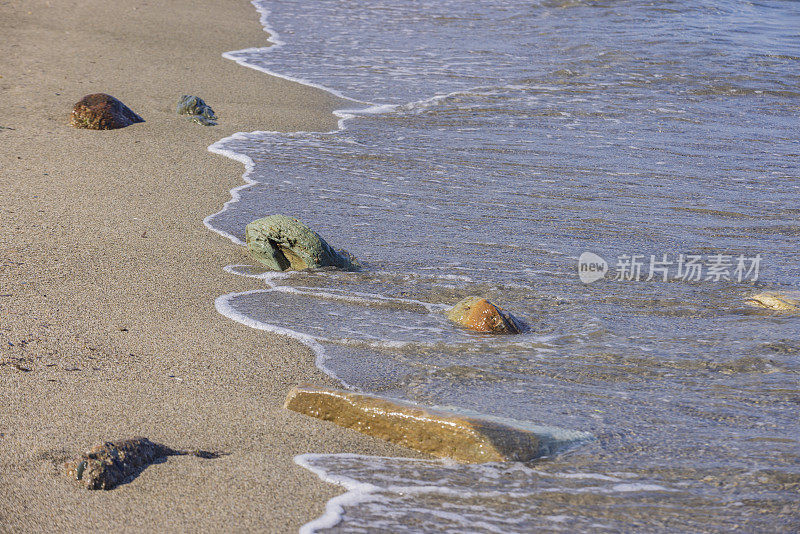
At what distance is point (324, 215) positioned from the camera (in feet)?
16.5

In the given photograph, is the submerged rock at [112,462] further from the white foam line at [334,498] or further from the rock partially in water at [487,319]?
the rock partially in water at [487,319]

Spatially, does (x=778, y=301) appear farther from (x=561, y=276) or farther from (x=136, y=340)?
(x=136, y=340)

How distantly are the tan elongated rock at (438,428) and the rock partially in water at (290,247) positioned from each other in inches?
55.7

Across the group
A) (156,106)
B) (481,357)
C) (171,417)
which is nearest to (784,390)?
(481,357)

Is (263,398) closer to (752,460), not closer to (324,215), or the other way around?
(752,460)

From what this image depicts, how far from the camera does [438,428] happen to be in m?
2.55

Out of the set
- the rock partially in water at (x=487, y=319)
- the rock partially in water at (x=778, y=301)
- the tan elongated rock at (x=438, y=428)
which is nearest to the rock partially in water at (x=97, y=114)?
the rock partially in water at (x=487, y=319)

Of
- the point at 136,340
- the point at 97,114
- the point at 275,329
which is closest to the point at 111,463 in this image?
the point at 136,340

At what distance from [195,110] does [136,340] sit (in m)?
4.23

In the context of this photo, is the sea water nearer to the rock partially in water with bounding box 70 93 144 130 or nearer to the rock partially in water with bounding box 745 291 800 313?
the rock partially in water with bounding box 745 291 800 313

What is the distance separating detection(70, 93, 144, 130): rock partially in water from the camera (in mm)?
6375

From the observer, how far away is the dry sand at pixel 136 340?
89.8 inches

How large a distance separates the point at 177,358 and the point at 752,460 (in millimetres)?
2105

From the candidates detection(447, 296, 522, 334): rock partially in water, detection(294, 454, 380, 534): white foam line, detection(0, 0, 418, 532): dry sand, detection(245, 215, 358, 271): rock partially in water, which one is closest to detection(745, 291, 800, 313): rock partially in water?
detection(447, 296, 522, 334): rock partially in water
